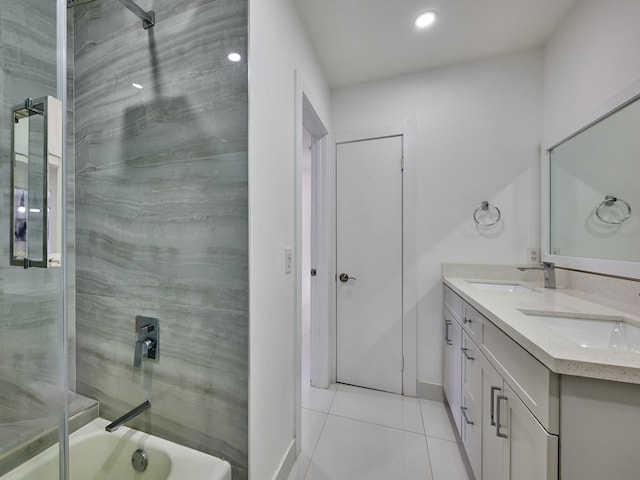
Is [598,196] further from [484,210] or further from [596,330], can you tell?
[596,330]

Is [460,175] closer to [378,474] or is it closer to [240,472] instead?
[378,474]

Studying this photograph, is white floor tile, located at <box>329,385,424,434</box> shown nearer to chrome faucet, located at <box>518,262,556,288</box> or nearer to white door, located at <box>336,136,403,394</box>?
white door, located at <box>336,136,403,394</box>

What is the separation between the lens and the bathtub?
97 cm

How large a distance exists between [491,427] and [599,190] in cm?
136

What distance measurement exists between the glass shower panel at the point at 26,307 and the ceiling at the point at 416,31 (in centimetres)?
124

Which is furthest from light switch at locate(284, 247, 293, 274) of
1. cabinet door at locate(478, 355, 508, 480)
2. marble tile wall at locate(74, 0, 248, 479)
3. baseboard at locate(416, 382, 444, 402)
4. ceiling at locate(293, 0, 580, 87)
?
baseboard at locate(416, 382, 444, 402)

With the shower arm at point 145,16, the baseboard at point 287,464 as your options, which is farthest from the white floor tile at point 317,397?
the shower arm at point 145,16

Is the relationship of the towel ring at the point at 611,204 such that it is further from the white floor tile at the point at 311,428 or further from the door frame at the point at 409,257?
the white floor tile at the point at 311,428

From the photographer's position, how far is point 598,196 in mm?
1436

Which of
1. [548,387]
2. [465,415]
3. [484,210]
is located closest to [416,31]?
[484,210]

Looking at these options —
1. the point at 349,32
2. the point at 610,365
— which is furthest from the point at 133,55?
the point at 610,365

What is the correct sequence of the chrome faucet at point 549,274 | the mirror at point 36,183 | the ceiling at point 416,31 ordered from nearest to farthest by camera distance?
the mirror at point 36,183
the ceiling at point 416,31
the chrome faucet at point 549,274

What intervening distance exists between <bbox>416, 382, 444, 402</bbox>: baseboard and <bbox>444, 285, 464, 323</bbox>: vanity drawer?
67 centimetres

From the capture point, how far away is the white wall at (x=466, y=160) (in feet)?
6.33
